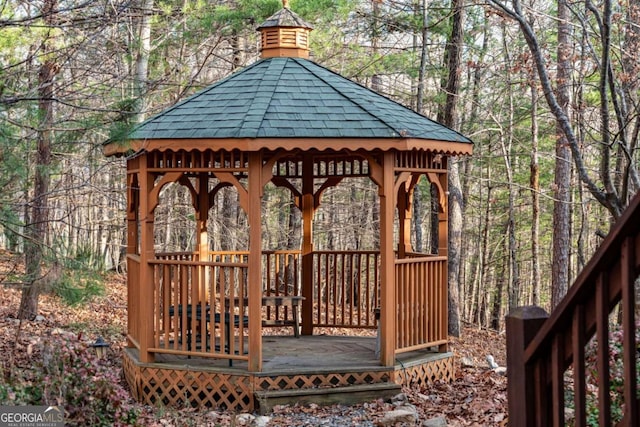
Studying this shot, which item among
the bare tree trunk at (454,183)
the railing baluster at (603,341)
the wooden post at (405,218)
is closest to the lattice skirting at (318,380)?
the wooden post at (405,218)

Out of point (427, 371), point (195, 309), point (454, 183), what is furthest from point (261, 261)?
point (454, 183)

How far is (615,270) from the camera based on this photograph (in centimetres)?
243

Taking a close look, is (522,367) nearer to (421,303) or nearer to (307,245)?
(421,303)

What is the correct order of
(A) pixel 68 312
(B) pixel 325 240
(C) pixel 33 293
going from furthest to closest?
(B) pixel 325 240
(A) pixel 68 312
(C) pixel 33 293

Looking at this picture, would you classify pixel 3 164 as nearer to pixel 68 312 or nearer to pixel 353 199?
pixel 68 312

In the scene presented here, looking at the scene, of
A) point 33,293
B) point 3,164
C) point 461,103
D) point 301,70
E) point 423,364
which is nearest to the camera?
point 3,164

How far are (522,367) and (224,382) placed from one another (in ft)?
19.6

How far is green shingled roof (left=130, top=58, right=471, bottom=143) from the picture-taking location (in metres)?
8.38

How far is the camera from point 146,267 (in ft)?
28.9

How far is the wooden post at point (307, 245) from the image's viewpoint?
1133 cm

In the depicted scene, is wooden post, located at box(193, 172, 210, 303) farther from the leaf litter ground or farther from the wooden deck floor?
the leaf litter ground

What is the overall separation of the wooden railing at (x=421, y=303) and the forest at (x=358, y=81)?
7.81 feet

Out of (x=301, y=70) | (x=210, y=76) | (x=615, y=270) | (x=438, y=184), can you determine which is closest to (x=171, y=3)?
(x=210, y=76)

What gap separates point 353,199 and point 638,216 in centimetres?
2254
